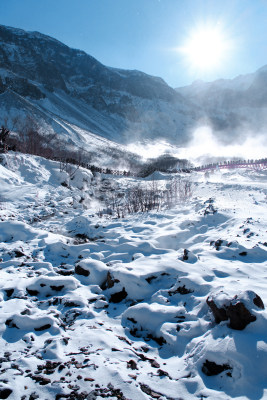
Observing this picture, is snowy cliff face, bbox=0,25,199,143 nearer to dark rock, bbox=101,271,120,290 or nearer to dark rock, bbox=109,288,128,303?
dark rock, bbox=101,271,120,290

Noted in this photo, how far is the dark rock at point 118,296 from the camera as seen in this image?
4.20 metres

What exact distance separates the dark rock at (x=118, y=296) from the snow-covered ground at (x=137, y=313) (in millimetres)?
17

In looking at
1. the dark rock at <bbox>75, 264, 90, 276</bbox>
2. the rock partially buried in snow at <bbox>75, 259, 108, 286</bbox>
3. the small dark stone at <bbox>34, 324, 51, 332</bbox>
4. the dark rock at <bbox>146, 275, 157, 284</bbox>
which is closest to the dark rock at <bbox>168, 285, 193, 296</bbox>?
the dark rock at <bbox>146, 275, 157, 284</bbox>

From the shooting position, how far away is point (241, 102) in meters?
151

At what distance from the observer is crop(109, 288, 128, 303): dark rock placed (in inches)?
165

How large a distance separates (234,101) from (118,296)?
17366cm

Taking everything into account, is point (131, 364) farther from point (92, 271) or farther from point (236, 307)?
point (92, 271)

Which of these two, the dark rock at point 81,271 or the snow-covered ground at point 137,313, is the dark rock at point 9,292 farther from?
the dark rock at point 81,271

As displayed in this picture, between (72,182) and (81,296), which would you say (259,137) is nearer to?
(72,182)

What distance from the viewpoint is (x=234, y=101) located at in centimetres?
15288

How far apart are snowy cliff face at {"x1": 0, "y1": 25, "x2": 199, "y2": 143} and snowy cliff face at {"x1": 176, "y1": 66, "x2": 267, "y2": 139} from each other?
16.1 m

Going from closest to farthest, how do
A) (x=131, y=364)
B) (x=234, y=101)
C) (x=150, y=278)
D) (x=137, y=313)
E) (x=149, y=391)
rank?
1. (x=149, y=391)
2. (x=131, y=364)
3. (x=137, y=313)
4. (x=150, y=278)
5. (x=234, y=101)

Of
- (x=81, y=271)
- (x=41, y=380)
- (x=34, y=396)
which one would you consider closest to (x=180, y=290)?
(x=81, y=271)

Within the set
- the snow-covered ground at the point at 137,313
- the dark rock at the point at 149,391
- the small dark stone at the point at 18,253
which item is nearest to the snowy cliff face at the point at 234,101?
the snow-covered ground at the point at 137,313
